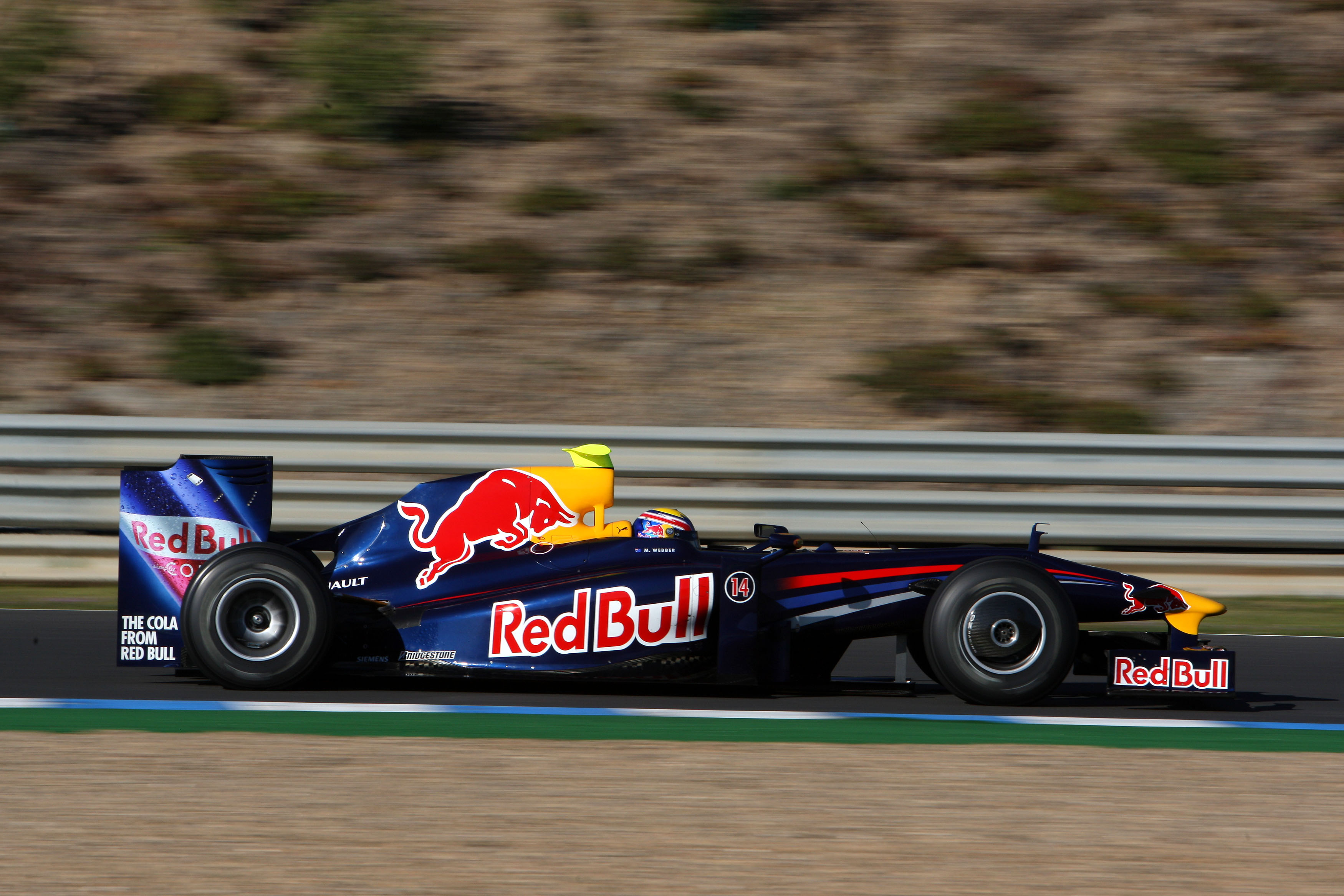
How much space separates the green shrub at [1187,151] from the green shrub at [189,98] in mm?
8748

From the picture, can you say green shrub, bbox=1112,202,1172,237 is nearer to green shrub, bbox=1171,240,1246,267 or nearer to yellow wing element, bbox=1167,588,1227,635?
green shrub, bbox=1171,240,1246,267

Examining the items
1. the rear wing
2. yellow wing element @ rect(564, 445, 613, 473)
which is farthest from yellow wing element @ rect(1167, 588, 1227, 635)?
the rear wing

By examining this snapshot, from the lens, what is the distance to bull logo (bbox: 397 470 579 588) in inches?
239

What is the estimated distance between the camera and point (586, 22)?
15.6m

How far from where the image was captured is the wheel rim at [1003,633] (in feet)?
19.3

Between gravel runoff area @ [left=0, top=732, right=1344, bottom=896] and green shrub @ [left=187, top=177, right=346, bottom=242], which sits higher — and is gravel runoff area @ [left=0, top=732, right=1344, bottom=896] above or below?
below

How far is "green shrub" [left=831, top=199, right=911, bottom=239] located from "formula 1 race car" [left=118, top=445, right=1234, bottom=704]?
767 centimetres

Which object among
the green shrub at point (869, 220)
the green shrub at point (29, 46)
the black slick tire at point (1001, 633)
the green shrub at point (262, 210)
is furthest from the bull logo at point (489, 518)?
the green shrub at point (29, 46)

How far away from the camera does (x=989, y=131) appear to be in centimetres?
1444

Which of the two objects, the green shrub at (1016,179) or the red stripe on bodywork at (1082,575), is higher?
the green shrub at (1016,179)

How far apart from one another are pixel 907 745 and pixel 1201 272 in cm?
916

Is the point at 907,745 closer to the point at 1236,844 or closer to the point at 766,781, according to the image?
the point at 766,781

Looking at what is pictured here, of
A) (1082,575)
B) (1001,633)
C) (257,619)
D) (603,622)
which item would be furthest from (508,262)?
(1001,633)

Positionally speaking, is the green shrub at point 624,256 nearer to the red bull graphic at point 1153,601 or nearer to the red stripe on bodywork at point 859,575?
the red stripe on bodywork at point 859,575
